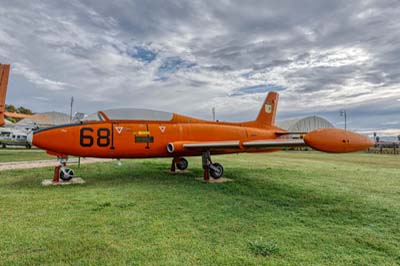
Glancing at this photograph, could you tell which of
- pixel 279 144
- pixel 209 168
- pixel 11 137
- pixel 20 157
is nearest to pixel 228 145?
pixel 209 168

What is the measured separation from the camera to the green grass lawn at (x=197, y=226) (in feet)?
9.78

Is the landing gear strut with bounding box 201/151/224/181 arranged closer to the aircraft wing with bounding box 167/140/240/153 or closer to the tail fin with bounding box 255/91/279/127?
the aircraft wing with bounding box 167/140/240/153

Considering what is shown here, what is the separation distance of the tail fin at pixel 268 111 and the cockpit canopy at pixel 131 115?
512 centimetres

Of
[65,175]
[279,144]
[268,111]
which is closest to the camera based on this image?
[279,144]

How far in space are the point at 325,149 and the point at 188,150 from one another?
460 cm

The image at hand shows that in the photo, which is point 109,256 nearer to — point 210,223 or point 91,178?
point 210,223

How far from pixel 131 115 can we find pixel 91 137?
1.58m

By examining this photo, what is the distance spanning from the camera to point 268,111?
502 inches

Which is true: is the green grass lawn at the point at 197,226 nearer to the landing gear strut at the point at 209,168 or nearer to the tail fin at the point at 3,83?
the landing gear strut at the point at 209,168

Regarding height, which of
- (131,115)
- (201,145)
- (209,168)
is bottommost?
(209,168)

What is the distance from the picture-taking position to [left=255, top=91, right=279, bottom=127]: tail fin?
1248cm

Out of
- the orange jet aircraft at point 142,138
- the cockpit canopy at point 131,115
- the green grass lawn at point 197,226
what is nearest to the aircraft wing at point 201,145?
the orange jet aircraft at point 142,138

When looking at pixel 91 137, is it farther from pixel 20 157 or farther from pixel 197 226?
pixel 20 157

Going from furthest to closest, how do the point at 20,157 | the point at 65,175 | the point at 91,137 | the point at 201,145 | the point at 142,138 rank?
the point at 20,157
the point at 142,138
the point at 201,145
the point at 65,175
the point at 91,137
